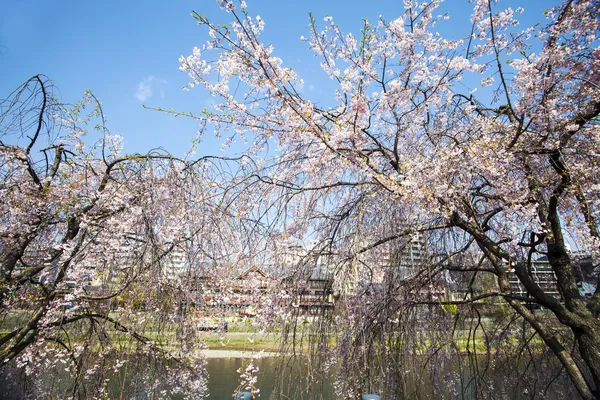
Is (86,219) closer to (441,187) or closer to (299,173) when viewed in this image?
(299,173)

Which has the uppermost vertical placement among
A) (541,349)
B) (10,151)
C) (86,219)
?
(10,151)

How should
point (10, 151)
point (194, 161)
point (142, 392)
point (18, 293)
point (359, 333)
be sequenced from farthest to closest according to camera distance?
point (142, 392) < point (18, 293) < point (10, 151) < point (194, 161) < point (359, 333)

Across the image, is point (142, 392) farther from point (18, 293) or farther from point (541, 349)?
point (541, 349)

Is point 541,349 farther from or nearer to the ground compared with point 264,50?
nearer to the ground

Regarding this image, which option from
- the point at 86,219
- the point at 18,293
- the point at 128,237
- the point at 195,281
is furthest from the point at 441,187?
the point at 18,293

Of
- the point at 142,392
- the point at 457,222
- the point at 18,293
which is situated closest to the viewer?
the point at 457,222

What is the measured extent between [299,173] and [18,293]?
150 inches

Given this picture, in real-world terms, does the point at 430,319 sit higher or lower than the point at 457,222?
lower

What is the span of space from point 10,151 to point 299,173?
10.4ft

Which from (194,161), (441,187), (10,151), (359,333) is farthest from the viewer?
(10,151)

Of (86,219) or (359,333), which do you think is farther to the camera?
(86,219)

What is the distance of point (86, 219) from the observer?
12.2ft

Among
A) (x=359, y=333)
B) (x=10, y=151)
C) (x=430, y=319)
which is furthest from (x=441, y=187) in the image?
(x=10, y=151)

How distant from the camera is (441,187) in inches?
107
